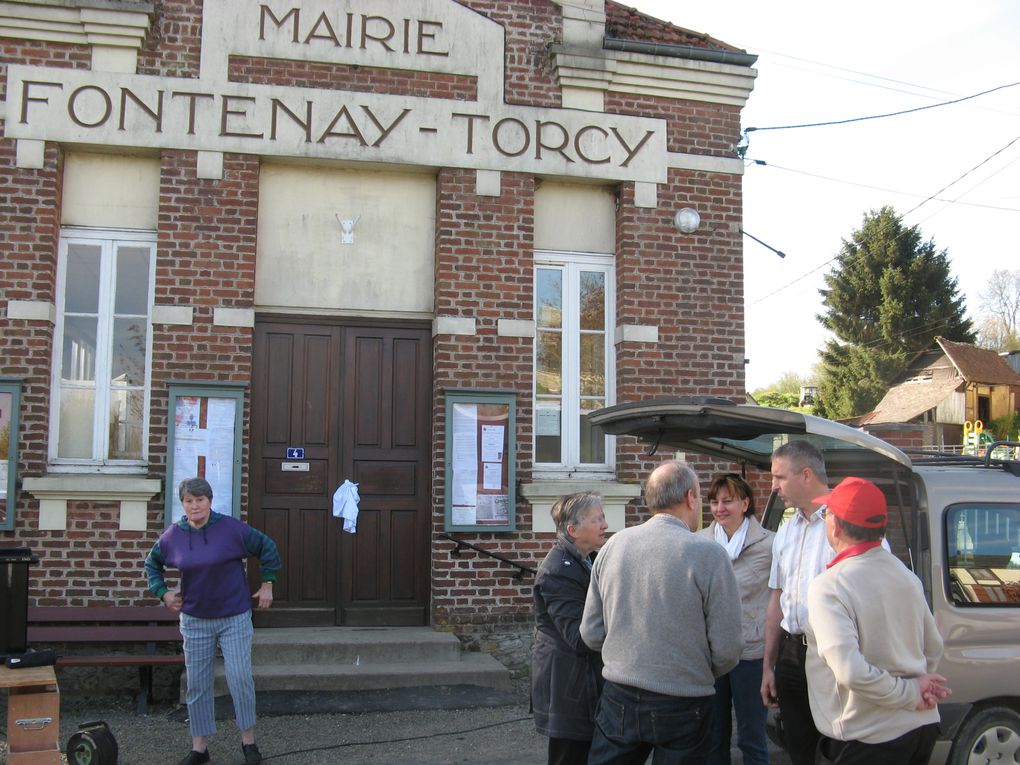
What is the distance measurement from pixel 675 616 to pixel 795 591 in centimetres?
95

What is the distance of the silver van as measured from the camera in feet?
15.8

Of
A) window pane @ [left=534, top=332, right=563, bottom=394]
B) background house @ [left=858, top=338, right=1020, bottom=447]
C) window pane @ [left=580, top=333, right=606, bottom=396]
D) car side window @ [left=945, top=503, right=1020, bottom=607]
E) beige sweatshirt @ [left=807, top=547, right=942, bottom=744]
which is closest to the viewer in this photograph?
beige sweatshirt @ [left=807, top=547, right=942, bottom=744]

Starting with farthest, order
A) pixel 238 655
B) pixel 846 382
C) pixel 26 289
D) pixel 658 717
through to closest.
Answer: pixel 846 382 < pixel 26 289 < pixel 238 655 < pixel 658 717

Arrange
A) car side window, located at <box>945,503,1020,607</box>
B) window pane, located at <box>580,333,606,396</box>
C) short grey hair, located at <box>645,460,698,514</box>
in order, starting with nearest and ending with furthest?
short grey hair, located at <box>645,460,698,514</box> → car side window, located at <box>945,503,1020,607</box> → window pane, located at <box>580,333,606,396</box>

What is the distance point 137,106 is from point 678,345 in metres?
5.03

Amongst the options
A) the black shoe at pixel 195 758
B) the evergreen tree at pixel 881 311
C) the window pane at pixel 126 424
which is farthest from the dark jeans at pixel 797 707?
the evergreen tree at pixel 881 311

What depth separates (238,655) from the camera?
5945 mm

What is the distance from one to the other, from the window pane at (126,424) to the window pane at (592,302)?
391cm

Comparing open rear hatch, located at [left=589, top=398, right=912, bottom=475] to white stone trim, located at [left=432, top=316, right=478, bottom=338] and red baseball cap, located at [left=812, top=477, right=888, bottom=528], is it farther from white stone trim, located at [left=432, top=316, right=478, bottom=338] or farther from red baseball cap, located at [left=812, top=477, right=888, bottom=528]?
white stone trim, located at [left=432, top=316, right=478, bottom=338]

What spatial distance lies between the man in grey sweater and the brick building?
446 centimetres

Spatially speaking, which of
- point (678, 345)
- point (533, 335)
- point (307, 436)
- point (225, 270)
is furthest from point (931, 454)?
point (225, 270)

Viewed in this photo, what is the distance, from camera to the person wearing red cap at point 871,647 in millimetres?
3316

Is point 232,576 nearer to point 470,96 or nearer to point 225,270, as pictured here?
point 225,270

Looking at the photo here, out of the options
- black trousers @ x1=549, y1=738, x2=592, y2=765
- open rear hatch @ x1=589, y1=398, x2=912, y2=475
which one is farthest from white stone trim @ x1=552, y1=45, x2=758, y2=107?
black trousers @ x1=549, y1=738, x2=592, y2=765
